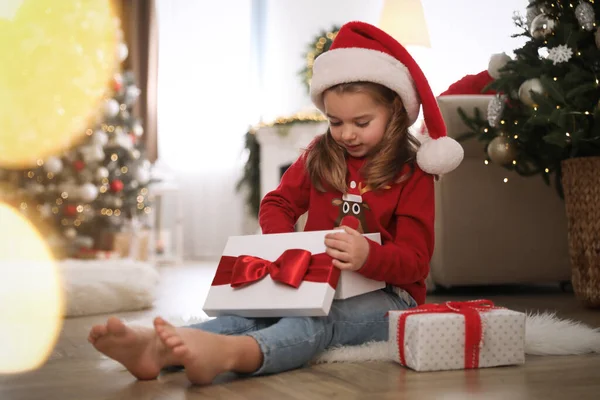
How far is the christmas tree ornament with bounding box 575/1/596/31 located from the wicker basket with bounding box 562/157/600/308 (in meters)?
0.40

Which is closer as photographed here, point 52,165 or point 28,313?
point 28,313

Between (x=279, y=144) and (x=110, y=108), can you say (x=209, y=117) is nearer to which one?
(x=279, y=144)

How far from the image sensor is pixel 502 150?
2406 millimetres

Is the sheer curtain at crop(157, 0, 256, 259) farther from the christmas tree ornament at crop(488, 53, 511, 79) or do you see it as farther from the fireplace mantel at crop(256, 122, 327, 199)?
the christmas tree ornament at crop(488, 53, 511, 79)

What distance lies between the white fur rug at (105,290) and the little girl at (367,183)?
996mm

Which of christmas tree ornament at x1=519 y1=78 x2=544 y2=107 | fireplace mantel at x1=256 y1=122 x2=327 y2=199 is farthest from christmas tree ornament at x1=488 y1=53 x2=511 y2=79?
fireplace mantel at x1=256 y1=122 x2=327 y2=199

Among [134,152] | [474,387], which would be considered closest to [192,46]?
[134,152]

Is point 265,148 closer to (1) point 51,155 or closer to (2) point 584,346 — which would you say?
(1) point 51,155

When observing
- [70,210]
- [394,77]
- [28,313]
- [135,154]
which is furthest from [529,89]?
[135,154]

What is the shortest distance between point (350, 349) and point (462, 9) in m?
3.83

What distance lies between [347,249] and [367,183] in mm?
246

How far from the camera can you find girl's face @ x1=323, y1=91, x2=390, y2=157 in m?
1.55

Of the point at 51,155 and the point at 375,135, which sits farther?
the point at 51,155

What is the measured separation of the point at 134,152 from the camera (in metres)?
4.80
